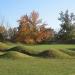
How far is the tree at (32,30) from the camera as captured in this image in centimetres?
7806

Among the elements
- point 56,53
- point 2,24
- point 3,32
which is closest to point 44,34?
point 3,32

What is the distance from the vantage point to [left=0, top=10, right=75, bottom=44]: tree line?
78438mm

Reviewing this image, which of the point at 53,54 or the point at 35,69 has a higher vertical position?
the point at 53,54

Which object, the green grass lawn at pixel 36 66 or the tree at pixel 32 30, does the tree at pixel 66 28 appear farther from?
the green grass lawn at pixel 36 66

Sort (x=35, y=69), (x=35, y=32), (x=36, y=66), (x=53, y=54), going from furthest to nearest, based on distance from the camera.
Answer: (x=35, y=32), (x=53, y=54), (x=36, y=66), (x=35, y=69)

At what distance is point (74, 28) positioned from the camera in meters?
82.9

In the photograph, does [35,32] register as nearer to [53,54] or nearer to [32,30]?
[32,30]

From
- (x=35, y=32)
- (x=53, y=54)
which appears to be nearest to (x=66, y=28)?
(x=35, y=32)

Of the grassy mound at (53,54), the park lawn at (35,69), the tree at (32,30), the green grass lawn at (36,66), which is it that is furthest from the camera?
the tree at (32,30)

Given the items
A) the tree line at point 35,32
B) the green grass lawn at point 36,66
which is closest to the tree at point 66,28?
the tree line at point 35,32

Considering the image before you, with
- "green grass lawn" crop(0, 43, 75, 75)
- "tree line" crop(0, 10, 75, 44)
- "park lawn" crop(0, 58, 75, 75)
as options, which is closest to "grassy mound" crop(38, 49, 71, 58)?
"green grass lawn" crop(0, 43, 75, 75)

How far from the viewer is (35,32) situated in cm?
8038

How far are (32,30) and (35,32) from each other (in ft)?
3.67

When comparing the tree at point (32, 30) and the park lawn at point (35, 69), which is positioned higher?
the tree at point (32, 30)
